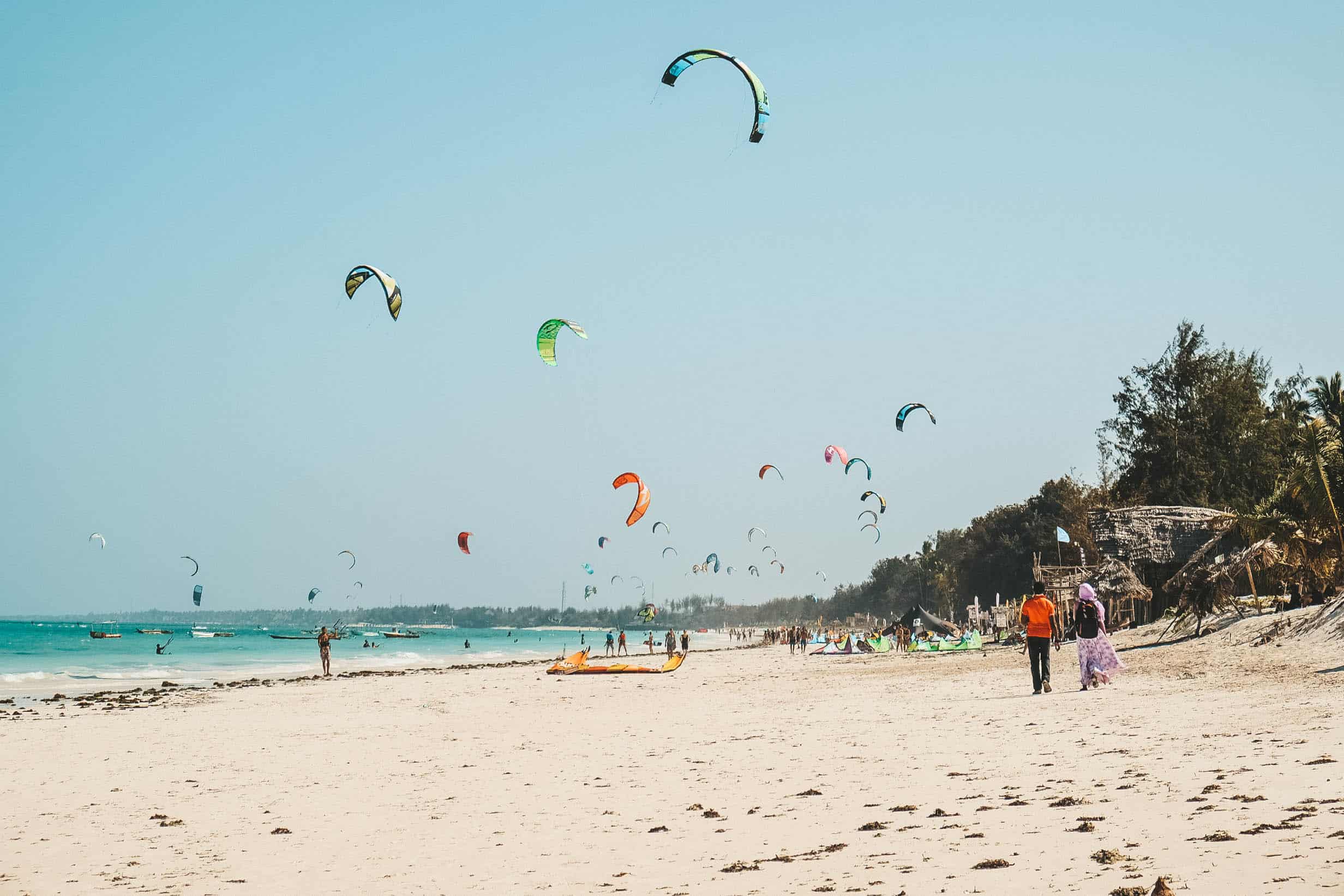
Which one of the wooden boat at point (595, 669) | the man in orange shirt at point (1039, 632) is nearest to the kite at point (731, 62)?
the man in orange shirt at point (1039, 632)

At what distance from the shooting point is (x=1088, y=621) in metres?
12.4

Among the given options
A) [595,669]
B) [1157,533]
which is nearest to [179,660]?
[595,669]

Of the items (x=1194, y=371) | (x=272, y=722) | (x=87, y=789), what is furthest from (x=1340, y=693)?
(x=1194, y=371)

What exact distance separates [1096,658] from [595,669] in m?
15.3

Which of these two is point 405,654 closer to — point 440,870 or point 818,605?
point 440,870

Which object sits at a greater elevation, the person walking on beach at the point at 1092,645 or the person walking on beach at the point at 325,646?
the person walking on beach at the point at 1092,645

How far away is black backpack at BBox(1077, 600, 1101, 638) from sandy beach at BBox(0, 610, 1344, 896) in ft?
2.74

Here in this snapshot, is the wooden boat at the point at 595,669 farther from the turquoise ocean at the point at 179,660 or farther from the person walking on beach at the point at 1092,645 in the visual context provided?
the person walking on beach at the point at 1092,645

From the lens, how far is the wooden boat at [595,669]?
25.4 meters

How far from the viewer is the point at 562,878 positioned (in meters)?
5.38

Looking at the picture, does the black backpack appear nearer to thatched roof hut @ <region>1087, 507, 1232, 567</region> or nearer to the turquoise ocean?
thatched roof hut @ <region>1087, 507, 1232, 567</region>

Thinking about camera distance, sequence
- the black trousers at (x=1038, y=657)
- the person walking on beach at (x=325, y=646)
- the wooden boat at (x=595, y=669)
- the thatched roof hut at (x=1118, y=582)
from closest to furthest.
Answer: the black trousers at (x=1038, y=657) < the wooden boat at (x=595, y=669) < the thatched roof hut at (x=1118, y=582) < the person walking on beach at (x=325, y=646)

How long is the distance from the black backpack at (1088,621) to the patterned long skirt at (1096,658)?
0.34ft

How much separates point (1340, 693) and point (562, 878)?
24.1 ft
